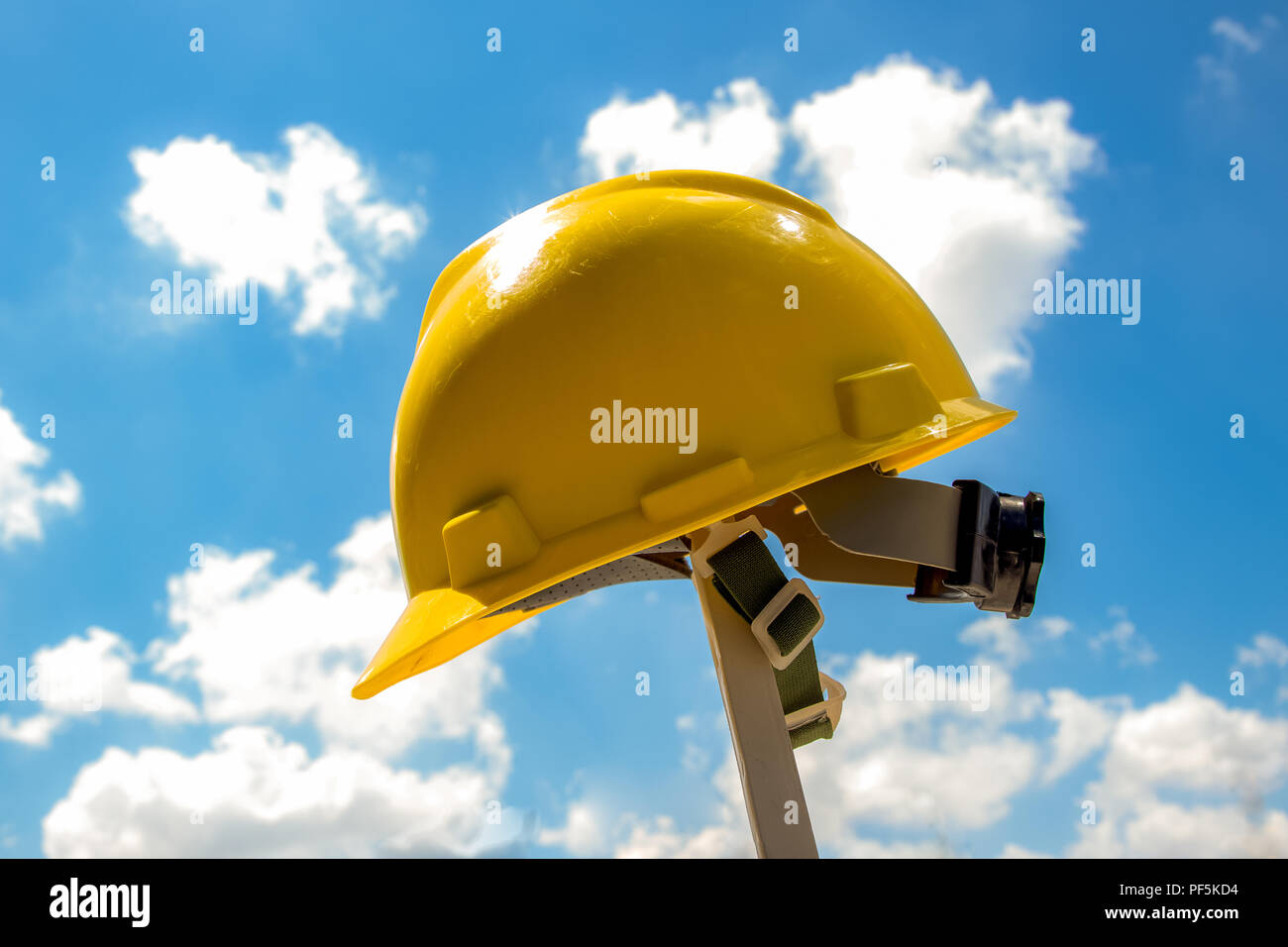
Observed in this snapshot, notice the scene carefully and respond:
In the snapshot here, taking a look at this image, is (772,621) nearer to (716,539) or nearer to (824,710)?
(716,539)

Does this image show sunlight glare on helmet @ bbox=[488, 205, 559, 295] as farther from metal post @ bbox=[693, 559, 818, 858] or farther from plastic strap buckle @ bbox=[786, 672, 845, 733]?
plastic strap buckle @ bbox=[786, 672, 845, 733]

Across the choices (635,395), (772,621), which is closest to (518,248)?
(635,395)

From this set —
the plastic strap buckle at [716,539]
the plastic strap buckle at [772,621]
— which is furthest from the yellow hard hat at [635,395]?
the plastic strap buckle at [772,621]

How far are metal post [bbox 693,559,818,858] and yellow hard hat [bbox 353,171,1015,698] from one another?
1.30 feet

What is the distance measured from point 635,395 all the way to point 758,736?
1.20 metres

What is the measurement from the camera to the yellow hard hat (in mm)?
3023

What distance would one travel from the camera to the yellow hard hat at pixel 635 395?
3023 mm

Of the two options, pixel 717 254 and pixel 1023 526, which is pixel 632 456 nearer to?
pixel 717 254

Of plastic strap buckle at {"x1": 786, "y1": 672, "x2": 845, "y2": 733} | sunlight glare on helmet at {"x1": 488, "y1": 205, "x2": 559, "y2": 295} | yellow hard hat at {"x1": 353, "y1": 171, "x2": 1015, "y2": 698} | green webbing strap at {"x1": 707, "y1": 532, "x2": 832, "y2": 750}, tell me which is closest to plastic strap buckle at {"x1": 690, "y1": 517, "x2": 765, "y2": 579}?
green webbing strap at {"x1": 707, "y1": 532, "x2": 832, "y2": 750}

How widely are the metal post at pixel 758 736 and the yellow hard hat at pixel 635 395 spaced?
40 centimetres

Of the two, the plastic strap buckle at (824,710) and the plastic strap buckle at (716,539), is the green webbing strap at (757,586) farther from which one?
the plastic strap buckle at (824,710)

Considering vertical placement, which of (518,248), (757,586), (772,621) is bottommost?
(772,621)

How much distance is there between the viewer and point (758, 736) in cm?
306

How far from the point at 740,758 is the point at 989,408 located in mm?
1546
